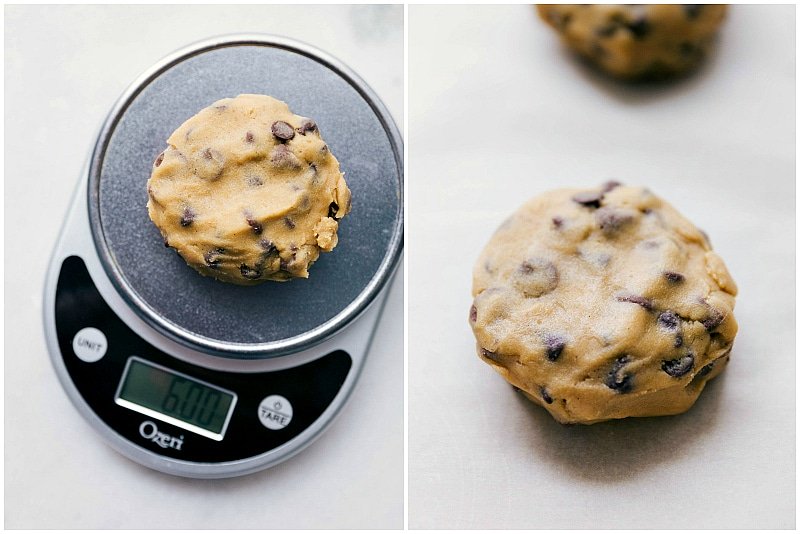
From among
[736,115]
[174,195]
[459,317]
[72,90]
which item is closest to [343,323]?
[459,317]

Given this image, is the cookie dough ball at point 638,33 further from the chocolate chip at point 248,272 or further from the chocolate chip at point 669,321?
the chocolate chip at point 248,272

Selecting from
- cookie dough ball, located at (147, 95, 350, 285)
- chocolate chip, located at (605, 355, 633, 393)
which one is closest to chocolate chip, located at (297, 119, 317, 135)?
cookie dough ball, located at (147, 95, 350, 285)

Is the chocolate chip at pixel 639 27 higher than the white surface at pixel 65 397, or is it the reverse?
the chocolate chip at pixel 639 27

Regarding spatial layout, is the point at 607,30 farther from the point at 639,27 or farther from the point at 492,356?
the point at 492,356

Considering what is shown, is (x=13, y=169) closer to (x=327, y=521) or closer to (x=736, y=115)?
(x=327, y=521)

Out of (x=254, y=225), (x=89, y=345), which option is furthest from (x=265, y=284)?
Result: (x=89, y=345)

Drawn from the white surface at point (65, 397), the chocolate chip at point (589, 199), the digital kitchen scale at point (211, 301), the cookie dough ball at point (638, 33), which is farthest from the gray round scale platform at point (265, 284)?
the cookie dough ball at point (638, 33)
